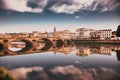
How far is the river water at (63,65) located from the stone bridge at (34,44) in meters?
0.19

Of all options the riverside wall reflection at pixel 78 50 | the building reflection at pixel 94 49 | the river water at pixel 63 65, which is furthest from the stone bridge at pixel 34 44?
the building reflection at pixel 94 49

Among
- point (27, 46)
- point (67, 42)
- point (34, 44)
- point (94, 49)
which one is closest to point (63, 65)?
point (67, 42)

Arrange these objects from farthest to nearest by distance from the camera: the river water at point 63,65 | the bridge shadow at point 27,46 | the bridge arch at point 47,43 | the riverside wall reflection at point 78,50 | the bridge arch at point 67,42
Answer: the bridge arch at point 47,43
the bridge shadow at point 27,46
the bridge arch at point 67,42
the riverside wall reflection at point 78,50
the river water at point 63,65

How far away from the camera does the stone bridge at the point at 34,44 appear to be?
6.39 meters

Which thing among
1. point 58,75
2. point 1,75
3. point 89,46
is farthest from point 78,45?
point 1,75

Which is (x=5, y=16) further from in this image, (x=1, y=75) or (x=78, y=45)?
(x=78, y=45)

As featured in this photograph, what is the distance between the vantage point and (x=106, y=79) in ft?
18.1

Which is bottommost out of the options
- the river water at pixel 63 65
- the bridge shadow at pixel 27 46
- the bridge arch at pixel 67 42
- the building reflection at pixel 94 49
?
the river water at pixel 63 65

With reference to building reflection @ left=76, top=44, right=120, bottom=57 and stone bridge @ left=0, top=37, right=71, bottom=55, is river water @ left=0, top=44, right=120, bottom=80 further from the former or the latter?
stone bridge @ left=0, top=37, right=71, bottom=55

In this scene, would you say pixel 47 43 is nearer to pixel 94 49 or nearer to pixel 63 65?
pixel 94 49

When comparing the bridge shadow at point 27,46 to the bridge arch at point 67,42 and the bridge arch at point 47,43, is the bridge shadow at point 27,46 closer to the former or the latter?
the bridge arch at point 47,43

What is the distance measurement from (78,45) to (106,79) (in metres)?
1.62

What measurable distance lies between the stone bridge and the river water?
0.19m

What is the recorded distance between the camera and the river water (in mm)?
5500
